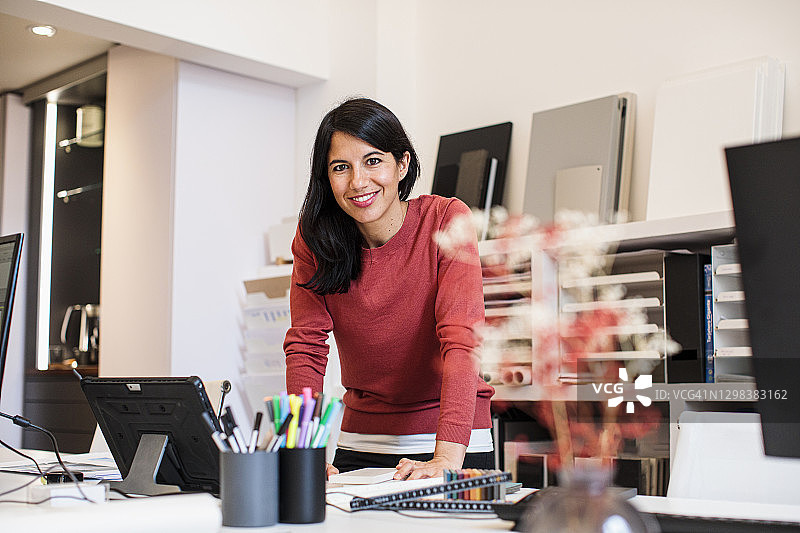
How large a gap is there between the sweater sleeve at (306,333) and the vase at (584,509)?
3.77 ft

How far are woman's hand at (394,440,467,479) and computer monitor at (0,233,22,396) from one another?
0.76 m

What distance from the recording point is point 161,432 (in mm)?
1520

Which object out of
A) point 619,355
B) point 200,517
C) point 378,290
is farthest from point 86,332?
point 200,517

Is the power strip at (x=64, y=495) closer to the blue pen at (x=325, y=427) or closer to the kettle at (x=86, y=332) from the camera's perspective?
the blue pen at (x=325, y=427)

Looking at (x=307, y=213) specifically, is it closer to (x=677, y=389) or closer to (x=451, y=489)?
(x=451, y=489)

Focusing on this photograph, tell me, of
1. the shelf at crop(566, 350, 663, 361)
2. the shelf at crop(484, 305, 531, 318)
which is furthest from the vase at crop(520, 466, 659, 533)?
the shelf at crop(484, 305, 531, 318)

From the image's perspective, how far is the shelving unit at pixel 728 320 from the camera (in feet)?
8.07

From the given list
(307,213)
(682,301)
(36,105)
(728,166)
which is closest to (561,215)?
(682,301)

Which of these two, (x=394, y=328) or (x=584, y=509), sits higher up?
(x=394, y=328)

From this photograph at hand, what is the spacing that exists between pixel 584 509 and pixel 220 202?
3.48 m

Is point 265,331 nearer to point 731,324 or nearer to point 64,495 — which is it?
point 731,324

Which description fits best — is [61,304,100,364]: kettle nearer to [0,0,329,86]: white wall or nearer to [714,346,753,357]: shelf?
[0,0,329,86]: white wall

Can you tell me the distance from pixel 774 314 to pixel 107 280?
3880 mm

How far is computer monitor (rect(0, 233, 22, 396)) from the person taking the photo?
1676mm
